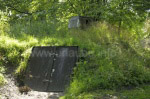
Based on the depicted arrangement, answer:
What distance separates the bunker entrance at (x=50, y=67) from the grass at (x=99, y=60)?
29cm

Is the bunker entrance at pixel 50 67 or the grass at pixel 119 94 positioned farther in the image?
the bunker entrance at pixel 50 67

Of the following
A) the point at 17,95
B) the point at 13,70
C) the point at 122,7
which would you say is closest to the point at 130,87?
the point at 17,95

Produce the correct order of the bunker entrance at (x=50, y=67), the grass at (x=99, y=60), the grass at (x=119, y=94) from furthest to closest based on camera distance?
the bunker entrance at (x=50, y=67) < the grass at (x=99, y=60) < the grass at (x=119, y=94)

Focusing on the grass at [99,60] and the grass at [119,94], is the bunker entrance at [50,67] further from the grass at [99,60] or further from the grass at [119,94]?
the grass at [119,94]

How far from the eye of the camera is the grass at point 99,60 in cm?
513

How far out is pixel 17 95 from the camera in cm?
546

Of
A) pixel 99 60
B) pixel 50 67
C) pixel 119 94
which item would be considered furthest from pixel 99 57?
pixel 119 94

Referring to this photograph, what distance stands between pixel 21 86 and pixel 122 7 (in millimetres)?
6438

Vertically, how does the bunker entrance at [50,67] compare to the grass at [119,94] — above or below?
above

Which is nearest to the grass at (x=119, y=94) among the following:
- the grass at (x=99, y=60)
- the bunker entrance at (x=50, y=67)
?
the grass at (x=99, y=60)

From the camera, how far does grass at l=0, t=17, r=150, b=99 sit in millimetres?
5129

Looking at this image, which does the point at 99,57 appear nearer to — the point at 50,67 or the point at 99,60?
the point at 99,60

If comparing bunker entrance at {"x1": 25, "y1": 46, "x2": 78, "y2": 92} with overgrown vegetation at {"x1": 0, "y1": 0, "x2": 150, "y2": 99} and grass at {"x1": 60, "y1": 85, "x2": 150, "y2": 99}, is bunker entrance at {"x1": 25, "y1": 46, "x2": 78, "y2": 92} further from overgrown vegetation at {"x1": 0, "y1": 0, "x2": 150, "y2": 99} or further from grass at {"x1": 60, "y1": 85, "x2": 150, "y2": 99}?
grass at {"x1": 60, "y1": 85, "x2": 150, "y2": 99}

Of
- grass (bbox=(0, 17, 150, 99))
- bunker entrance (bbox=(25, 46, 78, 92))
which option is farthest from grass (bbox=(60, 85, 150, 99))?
bunker entrance (bbox=(25, 46, 78, 92))
